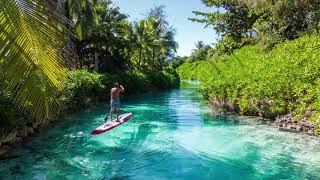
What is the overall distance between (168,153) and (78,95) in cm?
1258

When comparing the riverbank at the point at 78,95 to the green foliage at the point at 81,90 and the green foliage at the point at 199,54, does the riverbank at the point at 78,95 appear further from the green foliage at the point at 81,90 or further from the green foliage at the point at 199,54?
the green foliage at the point at 199,54

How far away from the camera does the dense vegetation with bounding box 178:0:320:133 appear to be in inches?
680

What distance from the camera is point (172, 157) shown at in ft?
41.4

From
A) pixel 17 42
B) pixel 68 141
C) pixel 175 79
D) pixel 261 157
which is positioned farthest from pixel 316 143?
pixel 175 79

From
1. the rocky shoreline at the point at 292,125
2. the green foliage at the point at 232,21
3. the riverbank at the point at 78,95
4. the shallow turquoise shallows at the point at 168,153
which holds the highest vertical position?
the green foliage at the point at 232,21

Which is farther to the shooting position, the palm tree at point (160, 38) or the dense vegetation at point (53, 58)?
the palm tree at point (160, 38)

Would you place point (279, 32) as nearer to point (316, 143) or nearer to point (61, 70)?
point (316, 143)

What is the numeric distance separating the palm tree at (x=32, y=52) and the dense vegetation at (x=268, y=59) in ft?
35.4

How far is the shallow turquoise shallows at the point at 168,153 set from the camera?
35.2ft

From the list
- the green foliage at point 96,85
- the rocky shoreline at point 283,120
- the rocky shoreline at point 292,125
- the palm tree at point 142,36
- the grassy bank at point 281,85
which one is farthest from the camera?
the palm tree at point 142,36

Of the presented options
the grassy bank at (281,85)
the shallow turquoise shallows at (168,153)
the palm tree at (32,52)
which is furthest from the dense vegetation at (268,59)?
the palm tree at (32,52)

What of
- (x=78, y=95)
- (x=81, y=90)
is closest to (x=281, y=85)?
(x=78, y=95)

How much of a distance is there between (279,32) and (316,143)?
16.4 meters

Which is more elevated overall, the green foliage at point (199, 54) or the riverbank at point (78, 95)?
the green foliage at point (199, 54)
